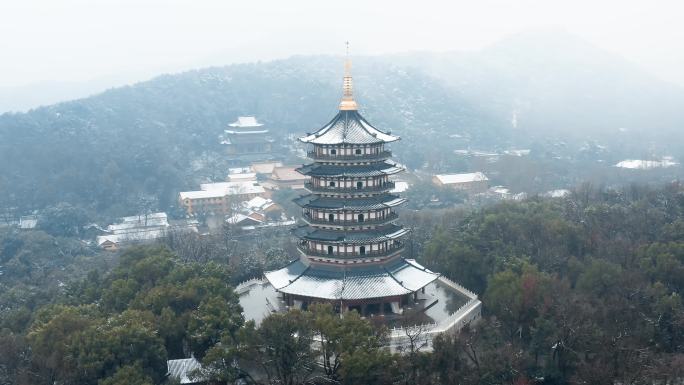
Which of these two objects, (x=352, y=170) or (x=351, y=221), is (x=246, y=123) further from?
(x=351, y=221)

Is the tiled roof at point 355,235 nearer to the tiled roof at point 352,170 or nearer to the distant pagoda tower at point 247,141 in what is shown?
the tiled roof at point 352,170

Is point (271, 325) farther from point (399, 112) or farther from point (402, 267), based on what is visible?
point (399, 112)

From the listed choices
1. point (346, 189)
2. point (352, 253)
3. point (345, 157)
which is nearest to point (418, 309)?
point (352, 253)

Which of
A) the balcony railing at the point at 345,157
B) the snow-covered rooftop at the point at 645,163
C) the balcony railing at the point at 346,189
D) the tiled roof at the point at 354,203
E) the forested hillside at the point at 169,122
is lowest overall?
the snow-covered rooftop at the point at 645,163

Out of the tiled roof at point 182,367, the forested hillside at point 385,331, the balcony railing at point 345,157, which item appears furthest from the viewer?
the balcony railing at point 345,157

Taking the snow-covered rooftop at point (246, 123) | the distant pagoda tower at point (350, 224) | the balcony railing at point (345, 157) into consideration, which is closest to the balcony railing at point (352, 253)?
the distant pagoda tower at point (350, 224)

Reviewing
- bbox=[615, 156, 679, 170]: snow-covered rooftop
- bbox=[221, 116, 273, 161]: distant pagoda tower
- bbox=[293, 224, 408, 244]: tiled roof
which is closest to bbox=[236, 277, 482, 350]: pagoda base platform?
bbox=[293, 224, 408, 244]: tiled roof
